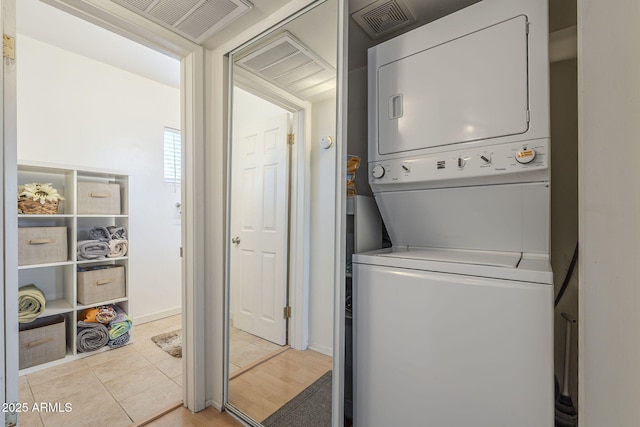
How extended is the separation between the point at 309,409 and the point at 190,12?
6.97 feet

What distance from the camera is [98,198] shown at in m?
2.58

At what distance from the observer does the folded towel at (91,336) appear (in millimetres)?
2357

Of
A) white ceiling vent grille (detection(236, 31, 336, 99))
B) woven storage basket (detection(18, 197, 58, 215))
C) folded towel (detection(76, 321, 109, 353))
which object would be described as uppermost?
white ceiling vent grille (detection(236, 31, 336, 99))

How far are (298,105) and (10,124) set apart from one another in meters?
1.26

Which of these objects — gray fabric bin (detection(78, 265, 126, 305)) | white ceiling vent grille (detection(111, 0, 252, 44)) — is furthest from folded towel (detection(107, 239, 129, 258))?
white ceiling vent grille (detection(111, 0, 252, 44))

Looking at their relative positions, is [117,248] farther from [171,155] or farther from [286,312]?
[286,312]

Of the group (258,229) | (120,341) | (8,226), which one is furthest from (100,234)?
(258,229)

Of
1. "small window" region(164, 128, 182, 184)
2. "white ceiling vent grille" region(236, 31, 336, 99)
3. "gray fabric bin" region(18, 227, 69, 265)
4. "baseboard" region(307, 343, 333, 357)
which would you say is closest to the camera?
"baseboard" region(307, 343, 333, 357)

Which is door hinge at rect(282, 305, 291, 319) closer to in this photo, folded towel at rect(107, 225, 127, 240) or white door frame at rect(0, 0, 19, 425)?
white door frame at rect(0, 0, 19, 425)

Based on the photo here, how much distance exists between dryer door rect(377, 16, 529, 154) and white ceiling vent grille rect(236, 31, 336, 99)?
0.34 meters

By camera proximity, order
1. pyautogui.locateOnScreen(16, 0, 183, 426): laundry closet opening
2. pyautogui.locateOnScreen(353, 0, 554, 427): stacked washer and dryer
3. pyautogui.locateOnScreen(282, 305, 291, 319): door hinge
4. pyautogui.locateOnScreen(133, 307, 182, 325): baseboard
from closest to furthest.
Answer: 1. pyautogui.locateOnScreen(353, 0, 554, 427): stacked washer and dryer
2. pyautogui.locateOnScreen(282, 305, 291, 319): door hinge
3. pyautogui.locateOnScreen(16, 0, 183, 426): laundry closet opening
4. pyautogui.locateOnScreen(133, 307, 182, 325): baseboard

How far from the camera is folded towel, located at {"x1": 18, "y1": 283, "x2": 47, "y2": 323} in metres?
2.09

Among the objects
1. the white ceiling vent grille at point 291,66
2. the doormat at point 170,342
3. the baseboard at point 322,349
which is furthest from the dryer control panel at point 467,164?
the doormat at point 170,342
